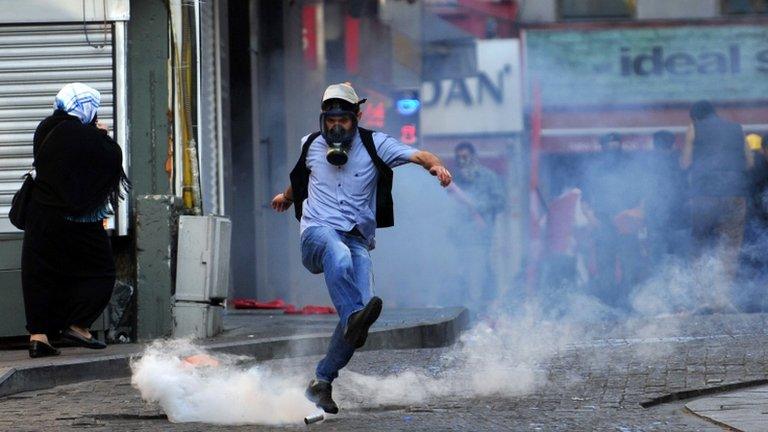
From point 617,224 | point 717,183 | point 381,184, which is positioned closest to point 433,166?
point 381,184

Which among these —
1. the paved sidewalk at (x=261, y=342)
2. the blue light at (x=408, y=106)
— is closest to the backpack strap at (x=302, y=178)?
the paved sidewalk at (x=261, y=342)

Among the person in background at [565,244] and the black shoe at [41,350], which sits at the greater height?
the person in background at [565,244]

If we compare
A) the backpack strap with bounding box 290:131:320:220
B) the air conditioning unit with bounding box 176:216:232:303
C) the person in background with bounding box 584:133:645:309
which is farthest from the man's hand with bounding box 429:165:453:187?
the person in background with bounding box 584:133:645:309

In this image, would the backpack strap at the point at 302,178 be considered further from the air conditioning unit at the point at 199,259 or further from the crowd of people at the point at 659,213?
the crowd of people at the point at 659,213

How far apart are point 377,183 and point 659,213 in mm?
6966

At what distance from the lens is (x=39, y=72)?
33.1ft

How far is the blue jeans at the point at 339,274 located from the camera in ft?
22.4

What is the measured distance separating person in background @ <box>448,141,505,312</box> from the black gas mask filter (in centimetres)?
752

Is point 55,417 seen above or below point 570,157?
below

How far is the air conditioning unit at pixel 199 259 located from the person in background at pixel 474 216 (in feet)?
16.4

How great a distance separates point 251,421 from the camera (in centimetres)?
676

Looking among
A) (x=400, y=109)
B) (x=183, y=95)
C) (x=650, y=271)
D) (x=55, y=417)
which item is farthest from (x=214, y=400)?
(x=400, y=109)

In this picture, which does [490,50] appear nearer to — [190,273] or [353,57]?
[353,57]

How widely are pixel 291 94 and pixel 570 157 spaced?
4886 mm
